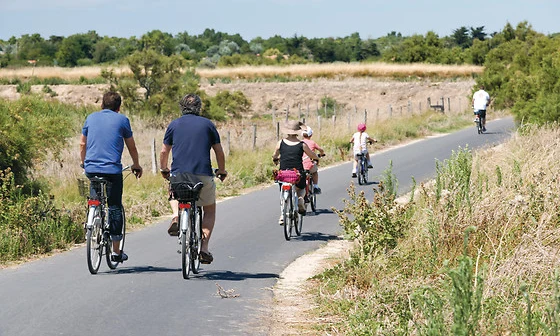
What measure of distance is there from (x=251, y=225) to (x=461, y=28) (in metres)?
157

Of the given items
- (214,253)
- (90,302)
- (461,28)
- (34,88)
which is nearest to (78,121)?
(214,253)

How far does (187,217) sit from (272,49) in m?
164

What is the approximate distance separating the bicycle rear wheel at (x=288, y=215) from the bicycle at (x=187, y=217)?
3008 millimetres

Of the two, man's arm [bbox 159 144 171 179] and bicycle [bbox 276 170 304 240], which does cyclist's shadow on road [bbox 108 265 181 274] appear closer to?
man's arm [bbox 159 144 171 179]

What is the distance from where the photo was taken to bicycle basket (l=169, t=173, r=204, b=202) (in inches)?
384

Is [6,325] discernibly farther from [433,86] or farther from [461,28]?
[461,28]

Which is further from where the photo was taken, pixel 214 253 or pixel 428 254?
pixel 214 253

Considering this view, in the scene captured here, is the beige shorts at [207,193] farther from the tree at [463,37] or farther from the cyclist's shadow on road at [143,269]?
the tree at [463,37]

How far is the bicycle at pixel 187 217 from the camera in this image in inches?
384

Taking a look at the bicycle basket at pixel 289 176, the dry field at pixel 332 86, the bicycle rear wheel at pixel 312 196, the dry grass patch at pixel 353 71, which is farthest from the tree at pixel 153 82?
the dry grass patch at pixel 353 71

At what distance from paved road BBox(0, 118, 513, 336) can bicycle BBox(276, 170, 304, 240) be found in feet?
0.80

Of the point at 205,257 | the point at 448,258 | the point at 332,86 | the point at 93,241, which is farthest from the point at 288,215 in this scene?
the point at 332,86

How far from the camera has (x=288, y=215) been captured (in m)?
13.2

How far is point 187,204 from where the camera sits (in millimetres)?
9781
